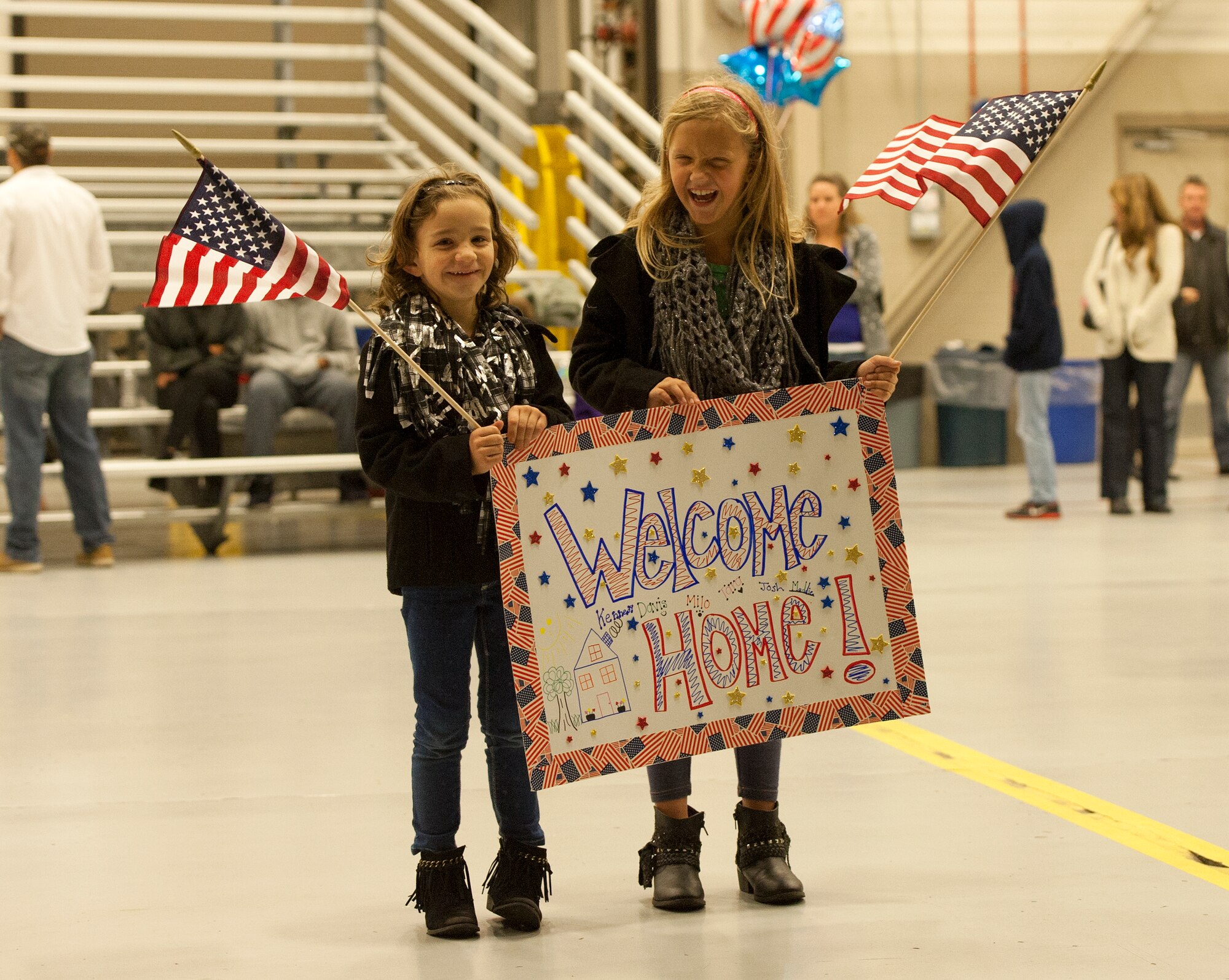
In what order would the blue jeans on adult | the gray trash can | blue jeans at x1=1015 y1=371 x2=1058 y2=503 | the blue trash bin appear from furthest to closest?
1. the blue trash bin
2. the gray trash can
3. the blue jeans on adult
4. blue jeans at x1=1015 y1=371 x2=1058 y2=503

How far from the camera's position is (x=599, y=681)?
2.99 metres

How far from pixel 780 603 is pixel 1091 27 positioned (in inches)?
522

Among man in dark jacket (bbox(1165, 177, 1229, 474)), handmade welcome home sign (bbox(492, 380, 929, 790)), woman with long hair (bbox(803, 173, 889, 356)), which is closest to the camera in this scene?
handmade welcome home sign (bbox(492, 380, 929, 790))

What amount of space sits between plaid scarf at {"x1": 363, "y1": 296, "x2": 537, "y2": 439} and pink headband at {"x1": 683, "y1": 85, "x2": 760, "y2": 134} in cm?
63

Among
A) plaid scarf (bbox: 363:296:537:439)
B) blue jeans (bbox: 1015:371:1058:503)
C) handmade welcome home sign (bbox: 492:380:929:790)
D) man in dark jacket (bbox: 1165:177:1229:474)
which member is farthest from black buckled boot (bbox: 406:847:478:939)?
man in dark jacket (bbox: 1165:177:1229:474)

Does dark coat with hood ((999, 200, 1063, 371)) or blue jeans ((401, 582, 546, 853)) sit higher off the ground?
dark coat with hood ((999, 200, 1063, 371))

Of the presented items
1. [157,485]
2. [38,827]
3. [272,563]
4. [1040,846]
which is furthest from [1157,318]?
[38,827]

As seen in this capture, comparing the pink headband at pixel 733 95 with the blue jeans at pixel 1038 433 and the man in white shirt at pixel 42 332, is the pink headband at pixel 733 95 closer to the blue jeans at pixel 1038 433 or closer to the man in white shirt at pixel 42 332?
the man in white shirt at pixel 42 332

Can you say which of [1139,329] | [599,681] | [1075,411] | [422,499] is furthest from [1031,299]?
[422,499]

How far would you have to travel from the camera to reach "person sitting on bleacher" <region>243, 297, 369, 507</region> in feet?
29.3

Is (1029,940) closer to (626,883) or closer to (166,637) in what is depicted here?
(626,883)

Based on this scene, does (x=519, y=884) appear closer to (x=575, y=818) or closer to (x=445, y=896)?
(x=445, y=896)

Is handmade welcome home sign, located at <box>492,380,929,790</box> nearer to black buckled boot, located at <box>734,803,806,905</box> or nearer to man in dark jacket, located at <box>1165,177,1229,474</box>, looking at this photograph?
black buckled boot, located at <box>734,803,806,905</box>

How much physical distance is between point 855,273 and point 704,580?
6920mm
